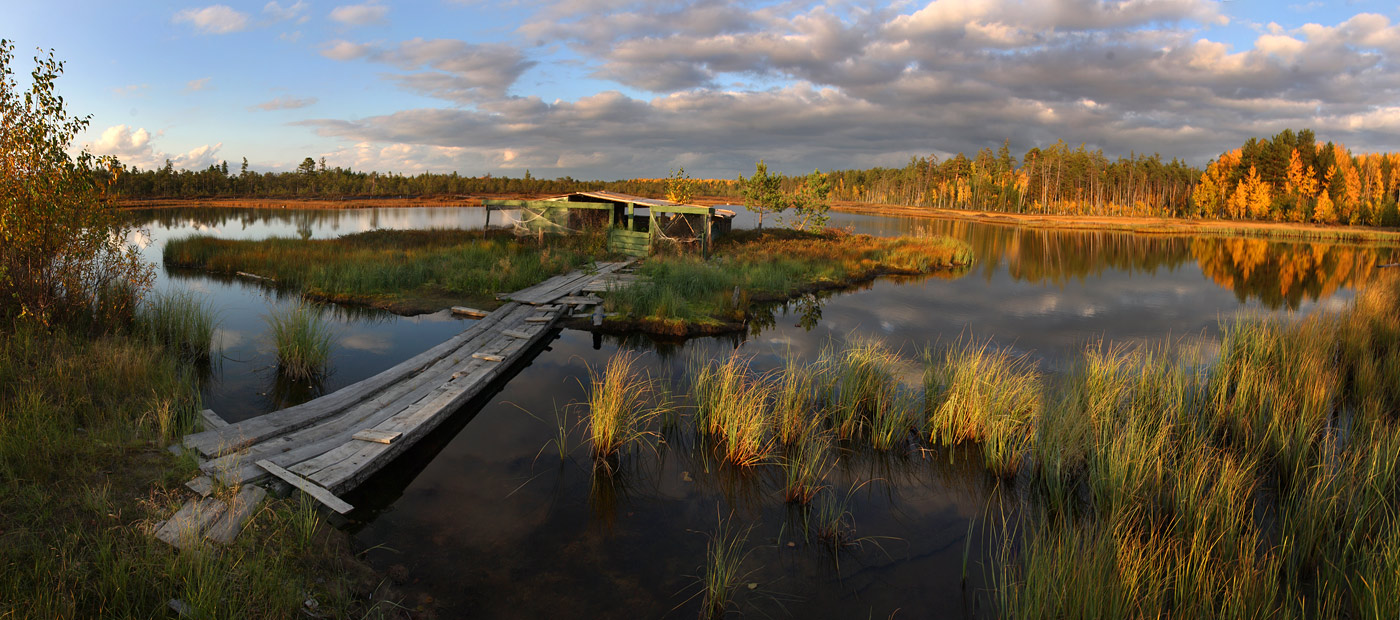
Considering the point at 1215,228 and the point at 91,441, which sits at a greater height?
the point at 1215,228

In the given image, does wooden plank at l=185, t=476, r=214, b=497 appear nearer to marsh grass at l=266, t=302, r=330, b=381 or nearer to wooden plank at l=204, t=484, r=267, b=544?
wooden plank at l=204, t=484, r=267, b=544

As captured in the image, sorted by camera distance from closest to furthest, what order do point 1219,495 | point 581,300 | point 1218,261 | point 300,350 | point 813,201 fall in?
point 1219,495 < point 300,350 < point 581,300 < point 1218,261 < point 813,201

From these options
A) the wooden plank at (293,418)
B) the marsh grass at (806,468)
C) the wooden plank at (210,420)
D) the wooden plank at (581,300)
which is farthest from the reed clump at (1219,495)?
the wooden plank at (581,300)

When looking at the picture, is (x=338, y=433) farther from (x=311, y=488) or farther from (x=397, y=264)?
(x=397, y=264)

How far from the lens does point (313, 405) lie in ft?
25.5

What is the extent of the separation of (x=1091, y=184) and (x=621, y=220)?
9602cm

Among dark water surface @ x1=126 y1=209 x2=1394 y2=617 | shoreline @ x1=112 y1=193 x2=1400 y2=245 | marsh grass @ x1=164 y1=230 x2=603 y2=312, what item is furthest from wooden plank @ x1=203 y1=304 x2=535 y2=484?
shoreline @ x1=112 y1=193 x2=1400 y2=245

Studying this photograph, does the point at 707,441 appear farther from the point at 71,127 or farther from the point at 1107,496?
the point at 71,127

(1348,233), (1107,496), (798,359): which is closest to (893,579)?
(1107,496)

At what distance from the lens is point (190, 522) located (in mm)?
4594

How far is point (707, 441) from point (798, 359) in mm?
4624

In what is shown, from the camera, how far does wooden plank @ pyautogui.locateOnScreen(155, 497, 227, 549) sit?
4426mm

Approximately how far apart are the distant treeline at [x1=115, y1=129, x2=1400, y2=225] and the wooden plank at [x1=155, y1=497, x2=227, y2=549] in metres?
66.3

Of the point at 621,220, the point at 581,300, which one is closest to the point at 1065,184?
the point at 621,220
